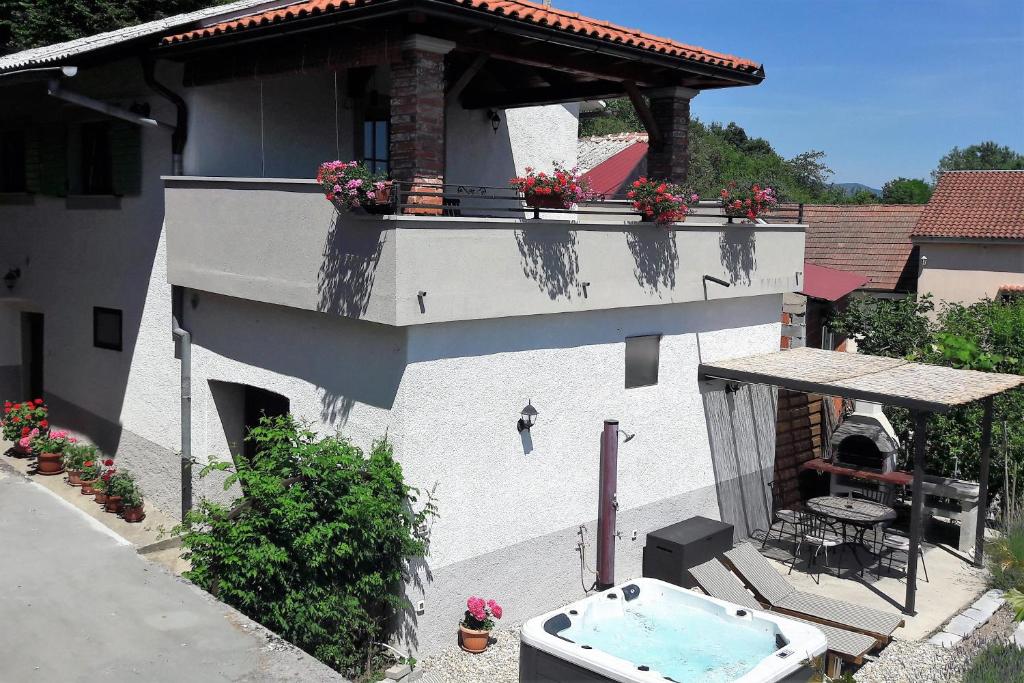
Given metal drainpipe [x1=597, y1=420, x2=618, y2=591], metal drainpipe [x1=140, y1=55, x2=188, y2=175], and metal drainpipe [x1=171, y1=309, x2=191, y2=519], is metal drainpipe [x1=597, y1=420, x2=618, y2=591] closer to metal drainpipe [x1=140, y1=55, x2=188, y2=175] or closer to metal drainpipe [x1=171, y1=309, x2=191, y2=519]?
metal drainpipe [x1=171, y1=309, x2=191, y2=519]

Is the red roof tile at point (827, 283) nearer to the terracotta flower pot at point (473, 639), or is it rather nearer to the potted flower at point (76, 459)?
the terracotta flower pot at point (473, 639)

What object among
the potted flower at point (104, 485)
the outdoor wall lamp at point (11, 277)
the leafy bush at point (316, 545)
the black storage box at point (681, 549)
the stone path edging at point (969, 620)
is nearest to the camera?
the leafy bush at point (316, 545)

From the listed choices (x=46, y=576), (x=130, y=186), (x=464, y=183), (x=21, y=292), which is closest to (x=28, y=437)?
(x=21, y=292)

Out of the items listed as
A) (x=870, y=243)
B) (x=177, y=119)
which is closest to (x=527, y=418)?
(x=177, y=119)

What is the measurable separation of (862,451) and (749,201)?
4441mm

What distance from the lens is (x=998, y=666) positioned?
27.9 feet

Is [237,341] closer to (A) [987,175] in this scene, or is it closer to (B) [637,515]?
(B) [637,515]

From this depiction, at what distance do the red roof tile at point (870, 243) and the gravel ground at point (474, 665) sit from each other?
21.5 m

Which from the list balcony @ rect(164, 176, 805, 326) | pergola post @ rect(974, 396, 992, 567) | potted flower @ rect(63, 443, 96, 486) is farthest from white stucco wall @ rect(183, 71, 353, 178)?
pergola post @ rect(974, 396, 992, 567)

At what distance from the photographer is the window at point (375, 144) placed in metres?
13.2

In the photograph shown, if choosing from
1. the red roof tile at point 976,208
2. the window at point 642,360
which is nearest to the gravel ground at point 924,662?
the window at point 642,360

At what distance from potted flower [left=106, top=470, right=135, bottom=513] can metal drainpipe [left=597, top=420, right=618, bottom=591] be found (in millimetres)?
6382

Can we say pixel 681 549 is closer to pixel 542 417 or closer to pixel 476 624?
pixel 542 417

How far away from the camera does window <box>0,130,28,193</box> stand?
602 inches
